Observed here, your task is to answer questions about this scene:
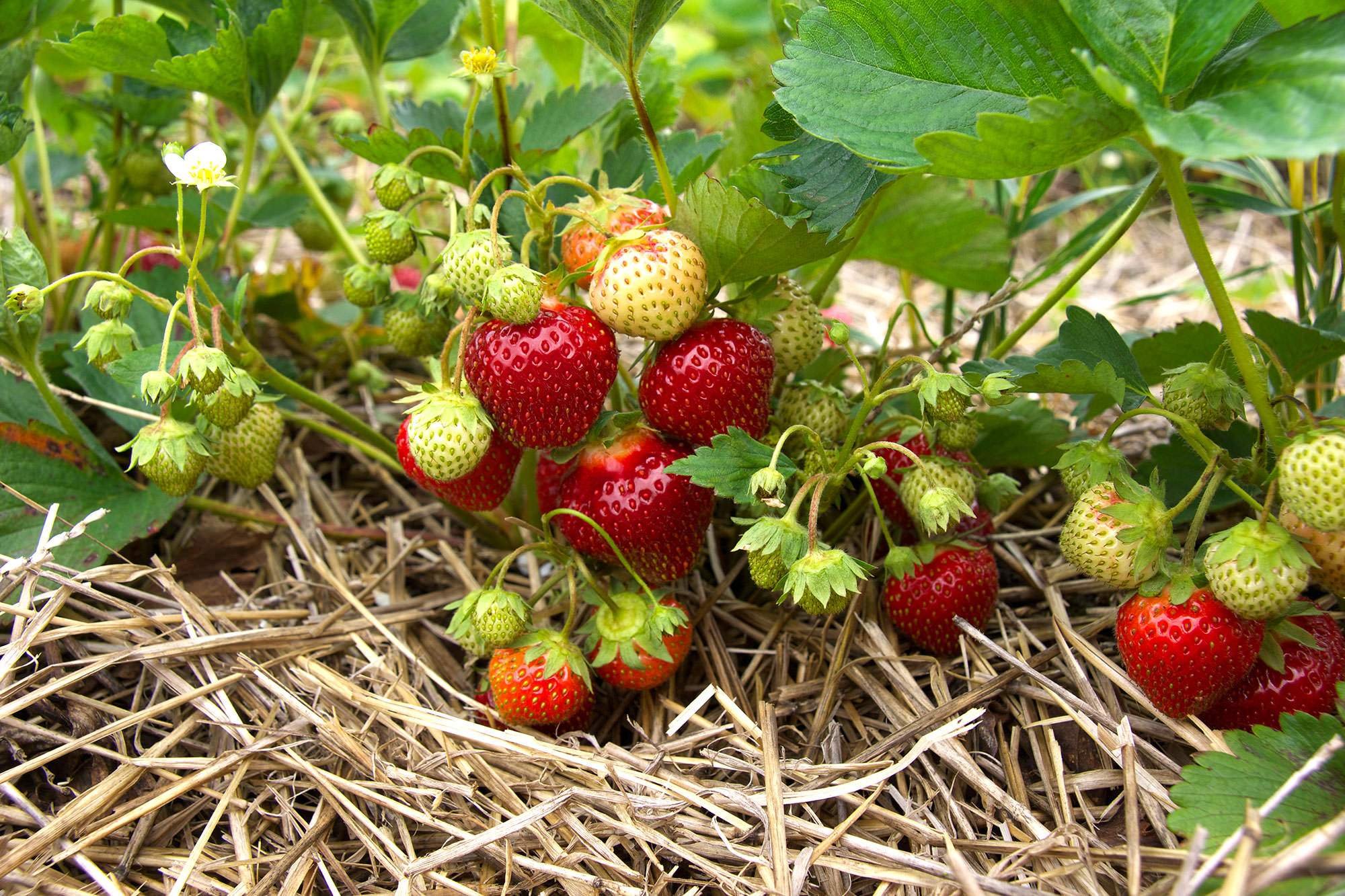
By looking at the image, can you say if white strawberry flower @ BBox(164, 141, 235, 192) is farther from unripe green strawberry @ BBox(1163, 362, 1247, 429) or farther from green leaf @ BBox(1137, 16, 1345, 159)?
unripe green strawberry @ BBox(1163, 362, 1247, 429)

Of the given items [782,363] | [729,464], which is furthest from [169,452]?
[782,363]

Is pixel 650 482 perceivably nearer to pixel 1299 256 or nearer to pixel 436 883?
pixel 436 883

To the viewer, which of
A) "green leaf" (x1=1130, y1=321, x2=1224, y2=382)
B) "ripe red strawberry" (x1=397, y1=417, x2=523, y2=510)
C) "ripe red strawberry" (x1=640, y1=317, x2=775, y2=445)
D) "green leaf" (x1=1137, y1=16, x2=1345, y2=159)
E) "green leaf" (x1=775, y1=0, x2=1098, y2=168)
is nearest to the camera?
"green leaf" (x1=1137, y1=16, x2=1345, y2=159)

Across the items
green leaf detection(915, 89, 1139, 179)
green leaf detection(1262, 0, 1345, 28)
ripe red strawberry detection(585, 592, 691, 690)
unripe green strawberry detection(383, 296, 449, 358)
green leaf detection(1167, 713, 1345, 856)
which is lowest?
ripe red strawberry detection(585, 592, 691, 690)

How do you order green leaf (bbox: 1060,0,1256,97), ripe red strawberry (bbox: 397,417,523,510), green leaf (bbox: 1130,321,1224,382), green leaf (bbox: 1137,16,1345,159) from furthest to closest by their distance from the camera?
green leaf (bbox: 1130,321,1224,382), ripe red strawberry (bbox: 397,417,523,510), green leaf (bbox: 1060,0,1256,97), green leaf (bbox: 1137,16,1345,159)

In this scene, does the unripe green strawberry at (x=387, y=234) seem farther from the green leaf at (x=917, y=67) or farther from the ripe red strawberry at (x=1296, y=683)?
the ripe red strawberry at (x=1296, y=683)

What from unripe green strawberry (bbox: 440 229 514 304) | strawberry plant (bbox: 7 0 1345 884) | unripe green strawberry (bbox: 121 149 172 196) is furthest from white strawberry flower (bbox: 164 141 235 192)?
unripe green strawberry (bbox: 121 149 172 196)

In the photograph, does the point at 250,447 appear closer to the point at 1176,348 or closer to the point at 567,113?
the point at 567,113
